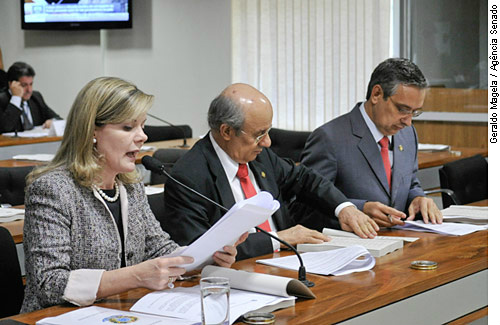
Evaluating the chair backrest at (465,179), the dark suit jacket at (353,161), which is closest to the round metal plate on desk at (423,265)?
the dark suit jacket at (353,161)

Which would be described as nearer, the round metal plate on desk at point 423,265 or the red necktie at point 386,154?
the round metal plate on desk at point 423,265

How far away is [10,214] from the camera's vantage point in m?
3.53

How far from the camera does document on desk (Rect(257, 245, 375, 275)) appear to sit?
2369mm

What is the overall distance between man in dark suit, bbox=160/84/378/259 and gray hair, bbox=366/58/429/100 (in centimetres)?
69

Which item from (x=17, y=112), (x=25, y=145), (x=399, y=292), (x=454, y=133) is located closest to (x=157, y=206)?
(x=399, y=292)

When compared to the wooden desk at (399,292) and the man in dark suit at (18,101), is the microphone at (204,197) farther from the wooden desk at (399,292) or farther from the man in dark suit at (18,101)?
the man in dark suit at (18,101)

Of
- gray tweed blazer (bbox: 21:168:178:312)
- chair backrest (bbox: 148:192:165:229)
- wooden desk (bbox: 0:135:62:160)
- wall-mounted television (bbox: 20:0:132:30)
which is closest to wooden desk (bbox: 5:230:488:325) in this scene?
gray tweed blazer (bbox: 21:168:178:312)

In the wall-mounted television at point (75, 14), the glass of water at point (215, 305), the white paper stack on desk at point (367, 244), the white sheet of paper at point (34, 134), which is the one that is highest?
the wall-mounted television at point (75, 14)

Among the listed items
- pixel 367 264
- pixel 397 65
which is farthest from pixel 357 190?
pixel 367 264

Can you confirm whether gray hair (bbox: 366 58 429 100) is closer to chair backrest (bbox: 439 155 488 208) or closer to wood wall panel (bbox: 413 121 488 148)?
chair backrest (bbox: 439 155 488 208)

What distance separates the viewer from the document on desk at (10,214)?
347 centimetres

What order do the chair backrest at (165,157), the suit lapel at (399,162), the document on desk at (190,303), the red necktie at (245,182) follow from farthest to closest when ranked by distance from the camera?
1. the chair backrest at (165,157)
2. the suit lapel at (399,162)
3. the red necktie at (245,182)
4. the document on desk at (190,303)

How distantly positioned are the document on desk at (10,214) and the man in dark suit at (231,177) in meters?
0.87

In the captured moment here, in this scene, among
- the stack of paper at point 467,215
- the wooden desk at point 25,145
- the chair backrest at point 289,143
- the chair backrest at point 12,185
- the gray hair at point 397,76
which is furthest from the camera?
the chair backrest at point 289,143
